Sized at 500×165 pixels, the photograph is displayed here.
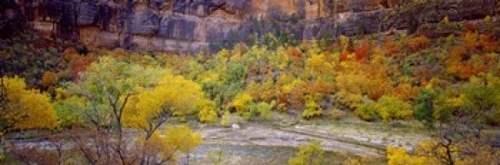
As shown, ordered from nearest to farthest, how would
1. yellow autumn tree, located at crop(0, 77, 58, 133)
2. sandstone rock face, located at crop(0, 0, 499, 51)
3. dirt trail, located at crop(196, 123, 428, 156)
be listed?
yellow autumn tree, located at crop(0, 77, 58, 133) < dirt trail, located at crop(196, 123, 428, 156) < sandstone rock face, located at crop(0, 0, 499, 51)

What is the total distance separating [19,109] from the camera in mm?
26906

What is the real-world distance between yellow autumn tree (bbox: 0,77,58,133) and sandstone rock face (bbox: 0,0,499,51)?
59.1 meters

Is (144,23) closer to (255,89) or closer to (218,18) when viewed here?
(218,18)

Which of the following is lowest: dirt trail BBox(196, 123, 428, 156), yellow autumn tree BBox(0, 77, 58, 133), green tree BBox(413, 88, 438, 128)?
dirt trail BBox(196, 123, 428, 156)

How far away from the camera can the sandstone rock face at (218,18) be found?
87438mm

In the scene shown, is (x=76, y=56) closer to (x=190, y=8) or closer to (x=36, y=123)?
(x=190, y=8)

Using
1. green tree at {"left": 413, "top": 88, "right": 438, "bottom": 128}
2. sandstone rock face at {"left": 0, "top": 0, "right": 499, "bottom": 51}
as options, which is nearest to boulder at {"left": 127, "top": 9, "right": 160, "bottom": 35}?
sandstone rock face at {"left": 0, "top": 0, "right": 499, "bottom": 51}

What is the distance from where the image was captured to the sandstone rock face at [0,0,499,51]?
287 feet

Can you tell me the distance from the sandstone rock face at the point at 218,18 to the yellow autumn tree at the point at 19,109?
194 ft

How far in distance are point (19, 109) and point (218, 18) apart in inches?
3257

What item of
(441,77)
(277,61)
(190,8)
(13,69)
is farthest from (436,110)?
(190,8)

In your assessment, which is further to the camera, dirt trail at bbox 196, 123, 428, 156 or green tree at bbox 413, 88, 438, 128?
green tree at bbox 413, 88, 438, 128

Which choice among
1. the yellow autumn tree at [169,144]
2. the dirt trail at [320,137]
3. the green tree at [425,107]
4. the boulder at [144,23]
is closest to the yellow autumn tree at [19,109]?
the yellow autumn tree at [169,144]

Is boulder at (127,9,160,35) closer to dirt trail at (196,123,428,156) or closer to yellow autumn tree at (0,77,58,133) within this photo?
dirt trail at (196,123,428,156)
